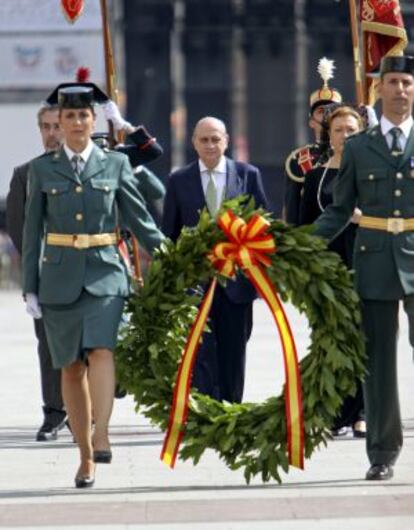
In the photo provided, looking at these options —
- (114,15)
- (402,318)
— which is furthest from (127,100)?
(402,318)

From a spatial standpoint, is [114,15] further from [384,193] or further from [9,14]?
[384,193]

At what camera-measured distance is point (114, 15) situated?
4516cm

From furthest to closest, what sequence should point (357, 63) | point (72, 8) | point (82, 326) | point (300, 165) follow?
point (72, 8) → point (357, 63) → point (300, 165) → point (82, 326)

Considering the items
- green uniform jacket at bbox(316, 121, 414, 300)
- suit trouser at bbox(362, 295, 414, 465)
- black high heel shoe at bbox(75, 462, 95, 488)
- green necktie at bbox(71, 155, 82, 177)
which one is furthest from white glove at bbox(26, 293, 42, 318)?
suit trouser at bbox(362, 295, 414, 465)

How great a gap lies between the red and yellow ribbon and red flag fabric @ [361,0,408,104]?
8.04 ft

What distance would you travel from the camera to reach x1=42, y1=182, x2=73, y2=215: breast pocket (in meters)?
9.81

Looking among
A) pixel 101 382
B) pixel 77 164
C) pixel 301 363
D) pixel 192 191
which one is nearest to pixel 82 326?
→ pixel 101 382

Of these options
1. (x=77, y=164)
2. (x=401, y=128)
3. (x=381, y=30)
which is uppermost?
(x=381, y=30)

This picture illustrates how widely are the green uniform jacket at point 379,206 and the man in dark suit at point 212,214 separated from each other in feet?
6.51

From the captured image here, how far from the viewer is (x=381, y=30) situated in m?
12.1

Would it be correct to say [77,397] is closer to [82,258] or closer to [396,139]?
[82,258]

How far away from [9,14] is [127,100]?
2.88 metres

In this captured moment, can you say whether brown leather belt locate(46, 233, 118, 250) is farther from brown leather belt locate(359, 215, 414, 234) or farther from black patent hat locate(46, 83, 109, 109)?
brown leather belt locate(359, 215, 414, 234)

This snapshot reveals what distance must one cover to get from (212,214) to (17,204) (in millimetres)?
1060
